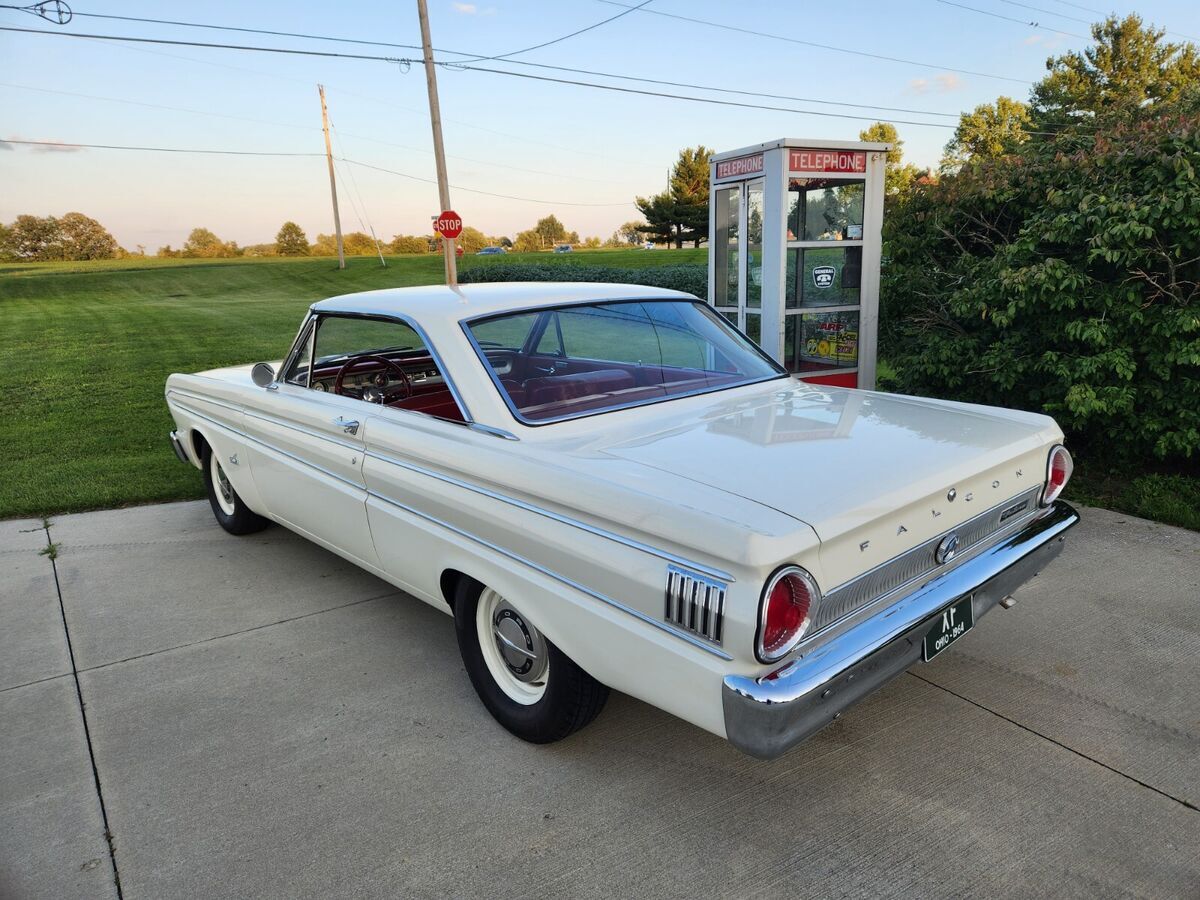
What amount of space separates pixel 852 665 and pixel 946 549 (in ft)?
→ 2.08

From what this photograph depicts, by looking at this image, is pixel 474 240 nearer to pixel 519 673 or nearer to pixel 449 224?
pixel 449 224

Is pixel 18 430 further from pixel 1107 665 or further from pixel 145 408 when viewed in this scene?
pixel 1107 665

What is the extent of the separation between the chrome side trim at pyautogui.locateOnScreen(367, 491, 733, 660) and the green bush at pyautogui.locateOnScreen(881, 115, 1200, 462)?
4.10m

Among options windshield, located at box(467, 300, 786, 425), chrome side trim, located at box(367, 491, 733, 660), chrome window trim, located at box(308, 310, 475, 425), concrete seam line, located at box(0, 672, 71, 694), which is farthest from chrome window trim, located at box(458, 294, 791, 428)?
concrete seam line, located at box(0, 672, 71, 694)

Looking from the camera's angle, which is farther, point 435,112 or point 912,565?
point 435,112

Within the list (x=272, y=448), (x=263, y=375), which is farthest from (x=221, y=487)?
(x=272, y=448)

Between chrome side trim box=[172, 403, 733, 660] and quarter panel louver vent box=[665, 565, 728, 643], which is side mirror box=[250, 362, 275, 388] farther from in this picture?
quarter panel louver vent box=[665, 565, 728, 643]

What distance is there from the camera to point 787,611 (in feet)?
6.64

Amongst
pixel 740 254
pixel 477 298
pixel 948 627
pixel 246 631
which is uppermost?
pixel 740 254

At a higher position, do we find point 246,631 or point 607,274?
point 607,274

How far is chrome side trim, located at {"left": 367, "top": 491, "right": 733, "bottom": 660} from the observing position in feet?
6.73

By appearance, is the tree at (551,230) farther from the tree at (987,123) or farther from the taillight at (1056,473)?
the taillight at (1056,473)

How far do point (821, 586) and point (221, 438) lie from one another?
156 inches

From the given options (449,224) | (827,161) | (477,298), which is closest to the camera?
(477,298)
